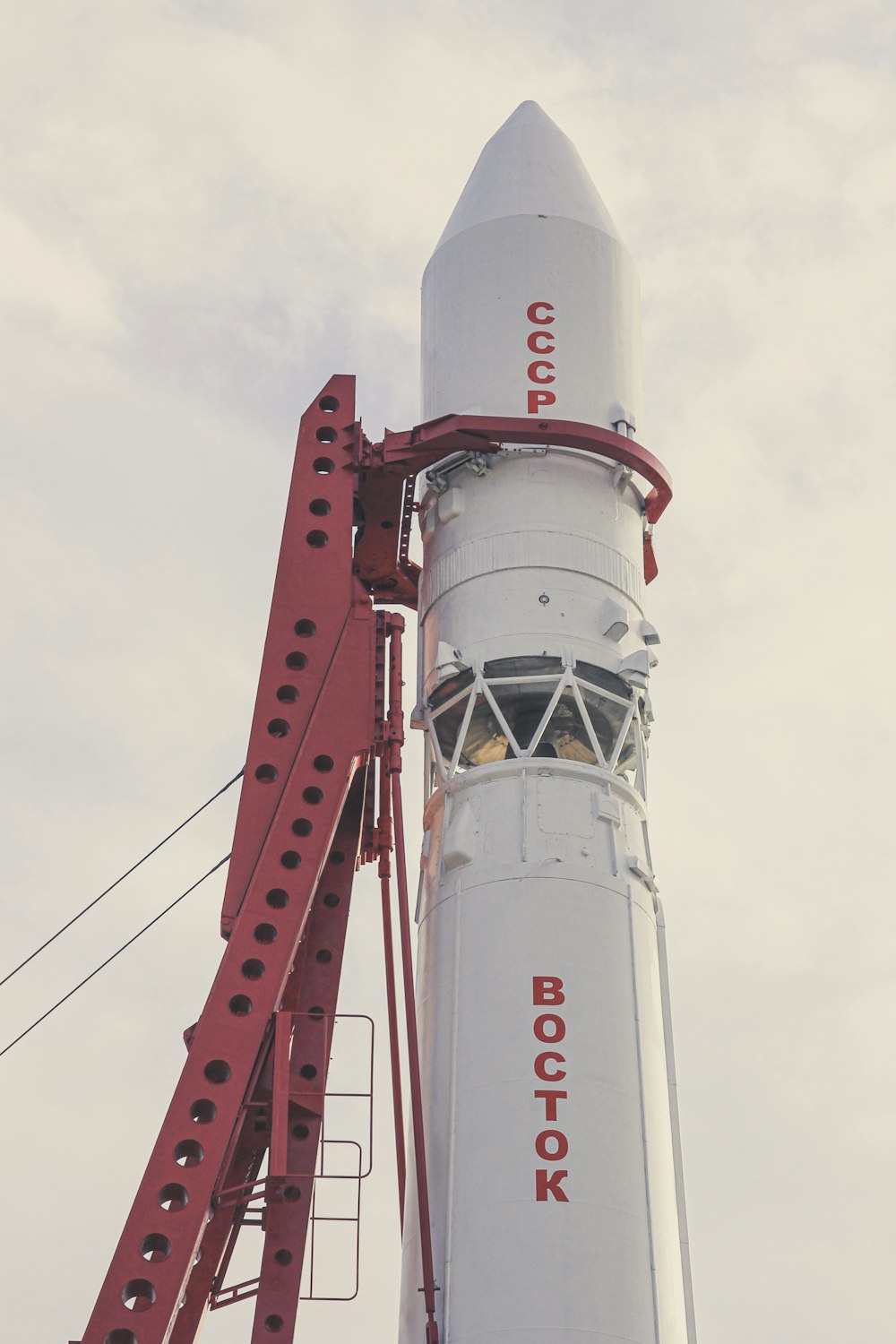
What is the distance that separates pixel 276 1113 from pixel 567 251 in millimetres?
12580

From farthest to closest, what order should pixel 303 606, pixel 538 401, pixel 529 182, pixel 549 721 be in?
pixel 529 182, pixel 538 401, pixel 303 606, pixel 549 721

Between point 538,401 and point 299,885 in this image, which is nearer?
point 299,885

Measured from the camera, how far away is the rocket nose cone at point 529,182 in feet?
86.0

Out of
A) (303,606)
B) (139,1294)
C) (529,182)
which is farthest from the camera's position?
(529,182)

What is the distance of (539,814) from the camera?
21641 millimetres

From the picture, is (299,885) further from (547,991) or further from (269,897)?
(547,991)

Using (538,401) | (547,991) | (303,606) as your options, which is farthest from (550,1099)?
(538,401)

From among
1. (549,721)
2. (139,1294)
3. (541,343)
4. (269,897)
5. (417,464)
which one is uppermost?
(541,343)

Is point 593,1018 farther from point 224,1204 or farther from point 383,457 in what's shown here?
point 383,457

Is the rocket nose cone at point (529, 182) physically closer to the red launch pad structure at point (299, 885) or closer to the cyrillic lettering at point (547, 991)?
the red launch pad structure at point (299, 885)

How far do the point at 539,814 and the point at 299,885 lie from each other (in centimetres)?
295

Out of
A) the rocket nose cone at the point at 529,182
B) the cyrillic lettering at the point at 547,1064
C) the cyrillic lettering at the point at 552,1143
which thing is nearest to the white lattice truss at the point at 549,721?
the cyrillic lettering at the point at 547,1064

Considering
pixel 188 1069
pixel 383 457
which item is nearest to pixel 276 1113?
pixel 188 1069

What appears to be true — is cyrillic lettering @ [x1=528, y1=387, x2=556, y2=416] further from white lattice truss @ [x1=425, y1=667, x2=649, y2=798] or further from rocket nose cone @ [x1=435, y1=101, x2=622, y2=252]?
white lattice truss @ [x1=425, y1=667, x2=649, y2=798]
